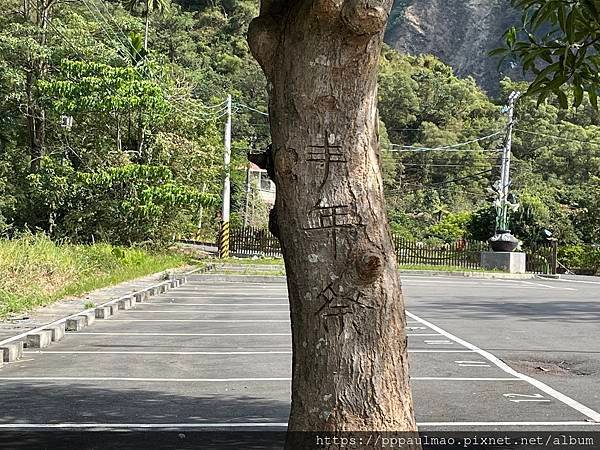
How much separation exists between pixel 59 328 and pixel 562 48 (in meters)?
9.03

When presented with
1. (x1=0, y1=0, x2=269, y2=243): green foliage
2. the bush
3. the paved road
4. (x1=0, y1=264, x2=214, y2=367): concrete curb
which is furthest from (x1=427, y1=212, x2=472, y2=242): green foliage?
(x1=0, y1=264, x2=214, y2=367): concrete curb

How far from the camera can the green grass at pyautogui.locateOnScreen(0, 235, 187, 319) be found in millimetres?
14812

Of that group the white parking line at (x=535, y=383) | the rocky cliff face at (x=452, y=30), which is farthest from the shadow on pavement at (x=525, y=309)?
the rocky cliff face at (x=452, y=30)

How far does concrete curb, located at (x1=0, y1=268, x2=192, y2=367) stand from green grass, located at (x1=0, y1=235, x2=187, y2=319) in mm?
1084

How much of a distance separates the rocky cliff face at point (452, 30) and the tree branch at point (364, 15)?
104m

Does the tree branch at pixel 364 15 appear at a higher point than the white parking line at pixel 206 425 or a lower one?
higher

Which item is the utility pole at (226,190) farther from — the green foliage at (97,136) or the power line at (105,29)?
the power line at (105,29)

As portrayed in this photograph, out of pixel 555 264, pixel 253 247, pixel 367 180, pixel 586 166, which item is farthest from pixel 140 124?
pixel 586 166

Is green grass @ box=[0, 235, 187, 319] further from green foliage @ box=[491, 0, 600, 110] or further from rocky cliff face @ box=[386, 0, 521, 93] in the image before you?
rocky cliff face @ box=[386, 0, 521, 93]

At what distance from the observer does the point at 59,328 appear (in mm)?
11688

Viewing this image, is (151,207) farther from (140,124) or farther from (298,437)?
(298,437)

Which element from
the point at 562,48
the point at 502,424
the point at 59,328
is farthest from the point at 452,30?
the point at 562,48

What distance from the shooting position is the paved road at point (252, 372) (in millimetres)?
6855

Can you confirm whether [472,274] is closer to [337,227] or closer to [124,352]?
[124,352]
